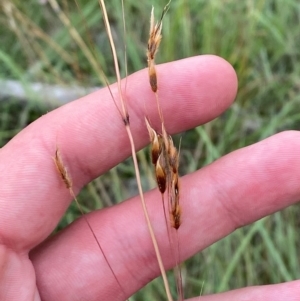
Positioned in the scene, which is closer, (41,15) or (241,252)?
(241,252)

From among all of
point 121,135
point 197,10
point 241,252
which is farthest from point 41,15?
point 241,252

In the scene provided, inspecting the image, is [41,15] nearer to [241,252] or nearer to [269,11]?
[269,11]

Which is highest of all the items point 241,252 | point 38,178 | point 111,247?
point 38,178

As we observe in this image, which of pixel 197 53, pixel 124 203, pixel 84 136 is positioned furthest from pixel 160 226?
pixel 197 53

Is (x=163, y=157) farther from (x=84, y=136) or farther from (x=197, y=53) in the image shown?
(x=197, y=53)

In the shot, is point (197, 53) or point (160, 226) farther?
point (197, 53)

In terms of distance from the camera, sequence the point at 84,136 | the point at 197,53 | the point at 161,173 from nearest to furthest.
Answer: the point at 161,173 < the point at 84,136 < the point at 197,53

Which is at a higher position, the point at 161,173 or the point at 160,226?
the point at 161,173

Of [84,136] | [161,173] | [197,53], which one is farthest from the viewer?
[197,53]
